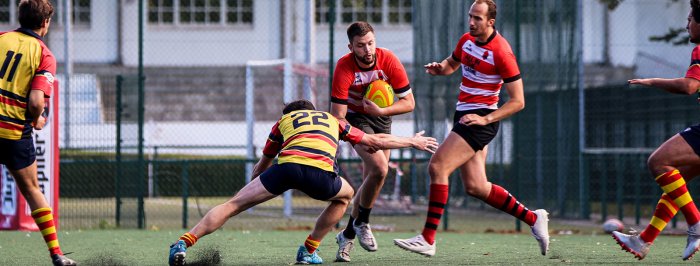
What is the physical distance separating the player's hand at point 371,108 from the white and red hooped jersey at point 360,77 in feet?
1.01

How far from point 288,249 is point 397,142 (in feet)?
9.27

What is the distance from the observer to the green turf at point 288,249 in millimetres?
9023

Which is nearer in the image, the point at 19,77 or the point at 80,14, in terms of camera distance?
the point at 19,77

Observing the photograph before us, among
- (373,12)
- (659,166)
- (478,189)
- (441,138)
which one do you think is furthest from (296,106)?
(373,12)

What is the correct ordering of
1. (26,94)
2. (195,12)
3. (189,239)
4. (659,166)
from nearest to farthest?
(189,239)
(26,94)
(659,166)
(195,12)

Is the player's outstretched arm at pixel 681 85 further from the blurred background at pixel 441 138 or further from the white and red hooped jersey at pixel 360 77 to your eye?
the blurred background at pixel 441 138

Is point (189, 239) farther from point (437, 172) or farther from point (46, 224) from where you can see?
point (437, 172)

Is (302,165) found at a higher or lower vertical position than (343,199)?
higher

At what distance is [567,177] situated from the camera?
16.0 metres

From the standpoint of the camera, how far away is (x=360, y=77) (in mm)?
9289

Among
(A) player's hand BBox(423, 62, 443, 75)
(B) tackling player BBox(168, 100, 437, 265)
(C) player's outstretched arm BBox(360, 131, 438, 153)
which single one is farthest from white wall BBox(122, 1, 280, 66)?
(C) player's outstretched arm BBox(360, 131, 438, 153)

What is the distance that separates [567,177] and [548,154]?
41cm

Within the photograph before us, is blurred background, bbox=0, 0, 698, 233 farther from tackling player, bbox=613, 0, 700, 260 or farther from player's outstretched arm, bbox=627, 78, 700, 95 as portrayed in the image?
player's outstretched arm, bbox=627, 78, 700, 95

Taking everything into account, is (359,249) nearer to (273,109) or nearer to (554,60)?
(554,60)
